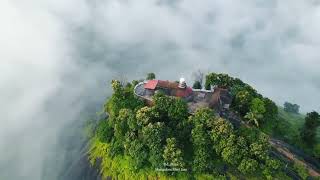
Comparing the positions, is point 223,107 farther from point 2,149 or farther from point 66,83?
point 66,83

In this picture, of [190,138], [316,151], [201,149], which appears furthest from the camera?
[316,151]

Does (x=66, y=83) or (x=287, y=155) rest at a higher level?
(x=66, y=83)

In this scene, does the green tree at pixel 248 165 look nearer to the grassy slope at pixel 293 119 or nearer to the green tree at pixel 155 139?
the green tree at pixel 155 139

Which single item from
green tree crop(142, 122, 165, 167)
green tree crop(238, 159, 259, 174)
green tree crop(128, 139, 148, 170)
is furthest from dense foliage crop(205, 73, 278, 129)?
green tree crop(128, 139, 148, 170)

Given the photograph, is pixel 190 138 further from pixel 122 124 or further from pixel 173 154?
pixel 122 124

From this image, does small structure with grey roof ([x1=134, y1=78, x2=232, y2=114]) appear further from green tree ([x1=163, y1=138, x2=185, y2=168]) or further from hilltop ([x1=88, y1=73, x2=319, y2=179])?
green tree ([x1=163, y1=138, x2=185, y2=168])

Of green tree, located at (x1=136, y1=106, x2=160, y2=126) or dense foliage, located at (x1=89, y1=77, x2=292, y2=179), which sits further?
green tree, located at (x1=136, y1=106, x2=160, y2=126)

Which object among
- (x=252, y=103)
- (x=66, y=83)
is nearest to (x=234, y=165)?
(x=252, y=103)

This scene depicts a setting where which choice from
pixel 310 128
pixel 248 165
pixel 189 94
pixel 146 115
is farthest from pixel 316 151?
pixel 146 115
